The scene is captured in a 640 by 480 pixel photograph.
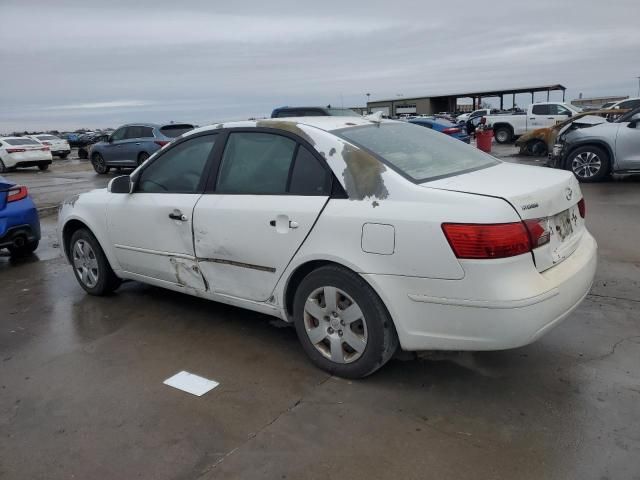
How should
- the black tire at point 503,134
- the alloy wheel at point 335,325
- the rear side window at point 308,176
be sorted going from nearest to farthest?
the alloy wheel at point 335,325
the rear side window at point 308,176
the black tire at point 503,134

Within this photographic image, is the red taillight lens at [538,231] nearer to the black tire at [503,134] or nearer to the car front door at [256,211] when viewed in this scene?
the car front door at [256,211]

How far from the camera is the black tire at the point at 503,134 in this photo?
24.8 metres

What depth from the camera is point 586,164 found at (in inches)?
432

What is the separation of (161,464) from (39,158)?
23.5m

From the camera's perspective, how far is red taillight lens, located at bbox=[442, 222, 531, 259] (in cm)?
270

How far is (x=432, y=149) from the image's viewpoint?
3691mm

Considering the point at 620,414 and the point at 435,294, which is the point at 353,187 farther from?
the point at 620,414

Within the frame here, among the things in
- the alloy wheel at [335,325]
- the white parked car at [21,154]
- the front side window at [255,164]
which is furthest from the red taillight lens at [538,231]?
the white parked car at [21,154]

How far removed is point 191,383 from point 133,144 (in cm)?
1510

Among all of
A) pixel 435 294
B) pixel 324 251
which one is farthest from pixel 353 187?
pixel 435 294

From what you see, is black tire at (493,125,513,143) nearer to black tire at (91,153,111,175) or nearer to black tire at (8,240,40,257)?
black tire at (91,153,111,175)

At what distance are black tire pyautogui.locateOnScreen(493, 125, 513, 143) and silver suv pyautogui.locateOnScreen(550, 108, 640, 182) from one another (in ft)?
46.3

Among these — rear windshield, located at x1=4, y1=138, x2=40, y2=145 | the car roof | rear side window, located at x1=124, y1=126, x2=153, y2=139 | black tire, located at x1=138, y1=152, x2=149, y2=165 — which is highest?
the car roof

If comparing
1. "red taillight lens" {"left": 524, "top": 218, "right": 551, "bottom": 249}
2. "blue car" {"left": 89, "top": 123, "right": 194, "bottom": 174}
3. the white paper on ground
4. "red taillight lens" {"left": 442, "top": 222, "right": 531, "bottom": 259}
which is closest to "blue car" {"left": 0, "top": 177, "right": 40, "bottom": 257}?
the white paper on ground
